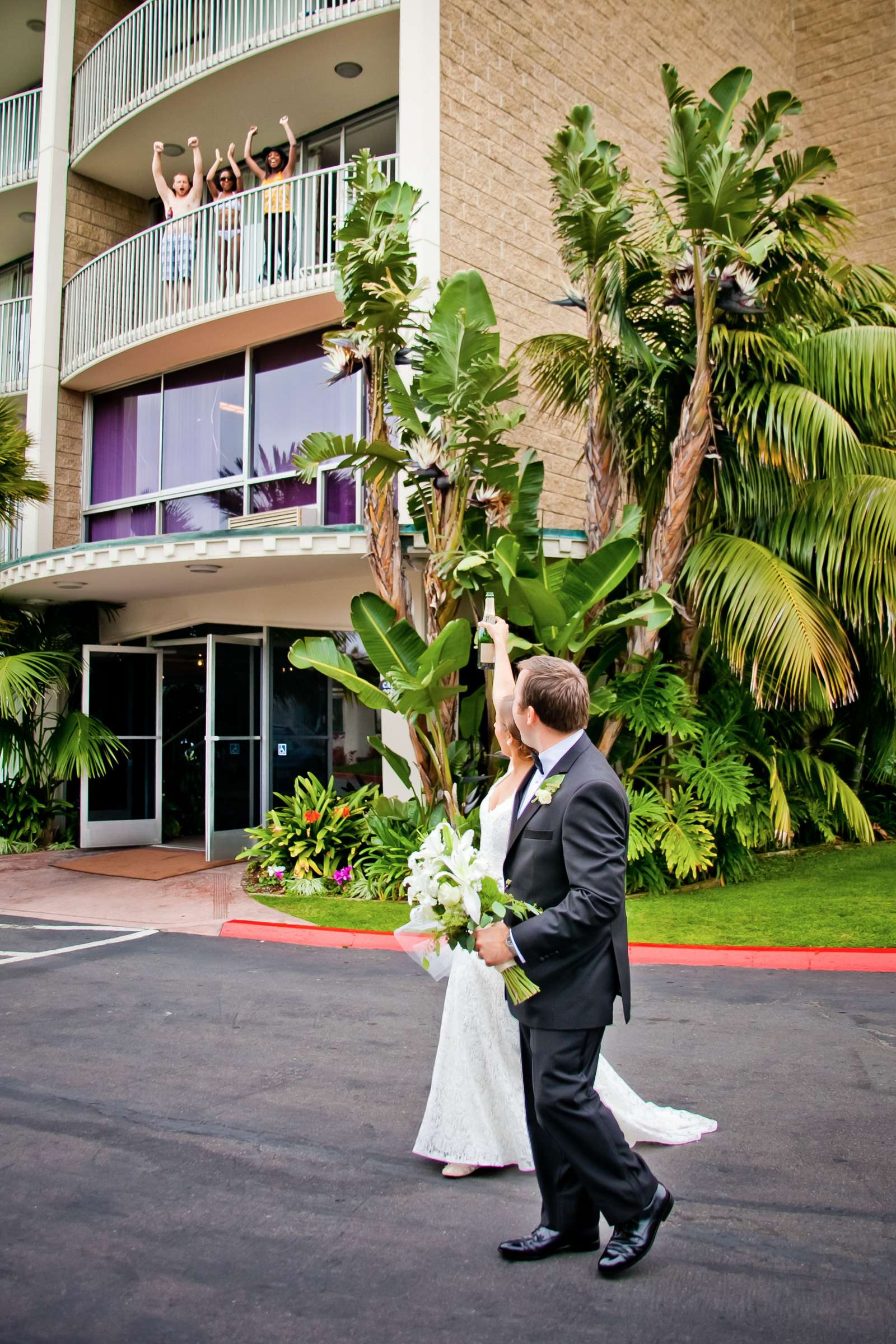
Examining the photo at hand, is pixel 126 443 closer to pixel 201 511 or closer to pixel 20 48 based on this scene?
pixel 201 511

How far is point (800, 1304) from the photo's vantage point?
3115mm

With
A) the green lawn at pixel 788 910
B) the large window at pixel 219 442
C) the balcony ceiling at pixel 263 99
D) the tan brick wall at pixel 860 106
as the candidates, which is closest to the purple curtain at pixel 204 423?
the large window at pixel 219 442

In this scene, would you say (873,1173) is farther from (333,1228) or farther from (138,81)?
(138,81)

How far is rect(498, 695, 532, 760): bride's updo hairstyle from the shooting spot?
384 cm

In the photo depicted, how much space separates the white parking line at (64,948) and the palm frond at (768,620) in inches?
226

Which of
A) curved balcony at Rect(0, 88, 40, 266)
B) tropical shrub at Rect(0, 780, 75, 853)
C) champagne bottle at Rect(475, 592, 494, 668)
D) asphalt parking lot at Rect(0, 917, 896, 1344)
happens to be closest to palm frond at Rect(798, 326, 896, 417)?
champagne bottle at Rect(475, 592, 494, 668)

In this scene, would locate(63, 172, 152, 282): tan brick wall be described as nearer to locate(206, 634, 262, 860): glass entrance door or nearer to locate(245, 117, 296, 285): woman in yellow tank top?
locate(245, 117, 296, 285): woman in yellow tank top

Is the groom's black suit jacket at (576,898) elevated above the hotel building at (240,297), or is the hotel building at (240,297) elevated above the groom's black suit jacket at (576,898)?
the hotel building at (240,297)

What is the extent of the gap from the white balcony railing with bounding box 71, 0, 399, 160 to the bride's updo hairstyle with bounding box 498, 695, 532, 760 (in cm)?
1114

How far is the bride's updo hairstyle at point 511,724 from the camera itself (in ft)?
12.6

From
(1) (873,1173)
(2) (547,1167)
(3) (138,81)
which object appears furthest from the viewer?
(3) (138,81)

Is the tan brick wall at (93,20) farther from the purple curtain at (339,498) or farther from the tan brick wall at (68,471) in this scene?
the purple curtain at (339,498)

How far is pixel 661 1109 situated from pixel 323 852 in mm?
7259

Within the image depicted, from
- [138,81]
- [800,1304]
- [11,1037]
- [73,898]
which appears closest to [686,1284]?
[800,1304]
